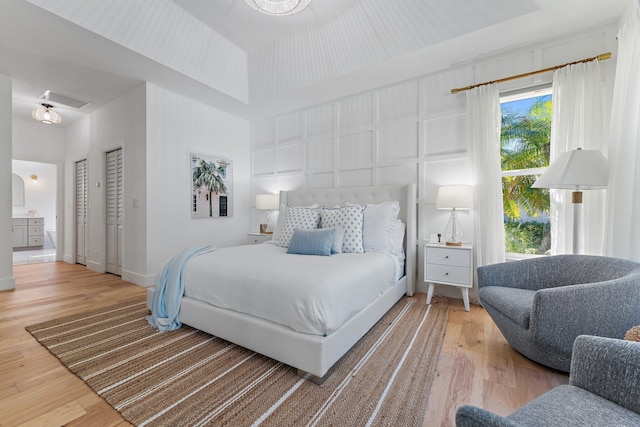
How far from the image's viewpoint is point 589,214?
2408 millimetres

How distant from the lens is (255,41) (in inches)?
138

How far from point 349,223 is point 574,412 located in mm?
2231

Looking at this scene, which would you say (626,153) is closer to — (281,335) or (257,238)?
(281,335)

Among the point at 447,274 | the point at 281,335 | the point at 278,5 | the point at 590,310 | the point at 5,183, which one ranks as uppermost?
the point at 278,5

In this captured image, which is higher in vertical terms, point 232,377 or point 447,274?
point 447,274

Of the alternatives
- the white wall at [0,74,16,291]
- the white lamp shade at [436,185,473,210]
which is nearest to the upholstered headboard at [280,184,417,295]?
the white lamp shade at [436,185,473,210]

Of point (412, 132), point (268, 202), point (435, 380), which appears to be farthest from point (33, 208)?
point (435, 380)

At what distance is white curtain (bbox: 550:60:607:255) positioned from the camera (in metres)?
2.39

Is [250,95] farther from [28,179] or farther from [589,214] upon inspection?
[28,179]

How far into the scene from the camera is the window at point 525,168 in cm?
283

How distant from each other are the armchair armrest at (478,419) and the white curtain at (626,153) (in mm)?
2223

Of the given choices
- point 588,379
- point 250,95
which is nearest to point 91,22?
point 250,95

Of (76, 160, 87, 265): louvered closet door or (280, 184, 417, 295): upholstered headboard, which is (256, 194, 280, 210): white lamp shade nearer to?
(280, 184, 417, 295): upholstered headboard

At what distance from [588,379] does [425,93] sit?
3.21 m
